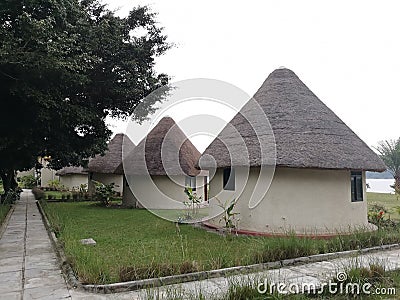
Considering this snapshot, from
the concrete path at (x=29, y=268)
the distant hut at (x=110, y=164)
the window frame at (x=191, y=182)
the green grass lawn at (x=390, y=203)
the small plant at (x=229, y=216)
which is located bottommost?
the concrete path at (x=29, y=268)

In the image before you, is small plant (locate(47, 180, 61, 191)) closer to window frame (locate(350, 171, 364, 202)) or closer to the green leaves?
the green leaves

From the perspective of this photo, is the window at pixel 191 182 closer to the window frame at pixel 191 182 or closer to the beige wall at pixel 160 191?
the window frame at pixel 191 182

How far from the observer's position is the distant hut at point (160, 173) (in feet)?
62.6

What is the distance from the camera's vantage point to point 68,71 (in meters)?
11.2

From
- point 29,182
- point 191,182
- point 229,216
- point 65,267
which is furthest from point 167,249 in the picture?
point 29,182

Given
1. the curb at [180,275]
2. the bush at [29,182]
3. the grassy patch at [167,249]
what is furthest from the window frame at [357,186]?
the bush at [29,182]

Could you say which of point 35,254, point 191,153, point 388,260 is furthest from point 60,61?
point 191,153

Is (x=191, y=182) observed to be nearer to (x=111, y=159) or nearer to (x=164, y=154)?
(x=164, y=154)

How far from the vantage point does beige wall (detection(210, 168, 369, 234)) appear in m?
10.5

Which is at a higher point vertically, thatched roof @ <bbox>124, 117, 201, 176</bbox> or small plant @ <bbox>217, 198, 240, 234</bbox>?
thatched roof @ <bbox>124, 117, 201, 176</bbox>

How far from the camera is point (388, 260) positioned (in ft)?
23.5

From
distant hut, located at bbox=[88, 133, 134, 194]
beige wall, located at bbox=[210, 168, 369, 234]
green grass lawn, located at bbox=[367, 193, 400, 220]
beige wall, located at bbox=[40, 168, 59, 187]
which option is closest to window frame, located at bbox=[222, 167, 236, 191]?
beige wall, located at bbox=[210, 168, 369, 234]

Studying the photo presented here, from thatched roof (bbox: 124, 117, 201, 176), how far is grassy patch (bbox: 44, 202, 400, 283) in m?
6.38

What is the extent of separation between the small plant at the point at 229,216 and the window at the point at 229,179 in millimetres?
479
